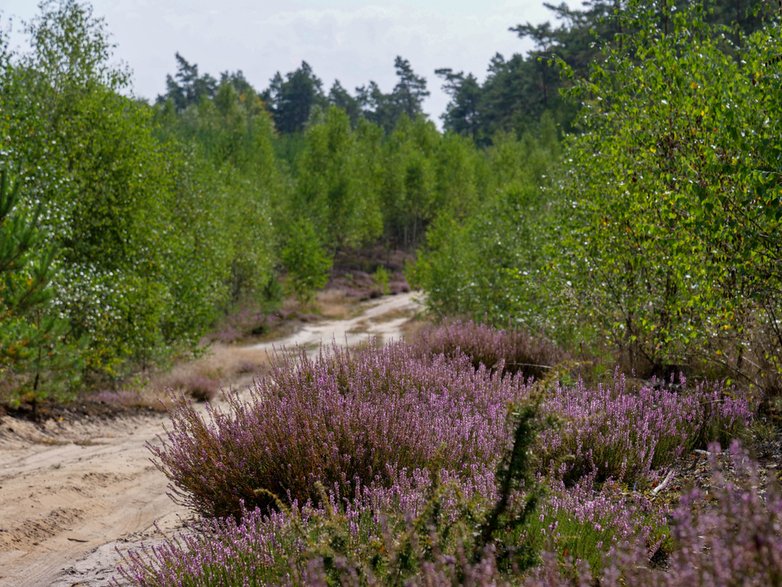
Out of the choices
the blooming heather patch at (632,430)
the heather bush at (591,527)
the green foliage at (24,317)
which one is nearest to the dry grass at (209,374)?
the green foliage at (24,317)

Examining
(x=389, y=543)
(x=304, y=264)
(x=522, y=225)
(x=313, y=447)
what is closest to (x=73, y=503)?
(x=313, y=447)

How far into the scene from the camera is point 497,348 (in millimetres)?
9859

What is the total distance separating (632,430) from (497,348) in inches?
154

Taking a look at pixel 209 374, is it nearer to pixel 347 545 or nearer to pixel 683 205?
pixel 683 205

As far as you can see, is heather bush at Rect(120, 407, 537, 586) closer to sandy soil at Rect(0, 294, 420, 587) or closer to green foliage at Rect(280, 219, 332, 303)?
sandy soil at Rect(0, 294, 420, 587)

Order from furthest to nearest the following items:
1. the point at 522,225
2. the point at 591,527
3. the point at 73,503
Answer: the point at 522,225 < the point at 73,503 < the point at 591,527

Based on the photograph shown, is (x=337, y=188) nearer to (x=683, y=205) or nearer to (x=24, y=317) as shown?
(x=24, y=317)

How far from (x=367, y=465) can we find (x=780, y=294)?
4035mm

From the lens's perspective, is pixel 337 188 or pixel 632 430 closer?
pixel 632 430

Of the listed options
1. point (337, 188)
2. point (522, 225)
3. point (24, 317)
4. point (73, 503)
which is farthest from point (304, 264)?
point (73, 503)

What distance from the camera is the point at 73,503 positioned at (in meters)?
7.23

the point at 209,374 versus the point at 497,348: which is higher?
the point at 497,348

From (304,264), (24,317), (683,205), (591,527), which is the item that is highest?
(24,317)

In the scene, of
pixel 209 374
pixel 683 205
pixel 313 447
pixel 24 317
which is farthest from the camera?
pixel 209 374
